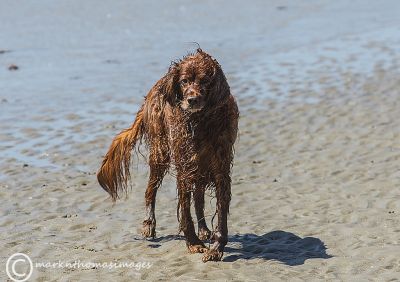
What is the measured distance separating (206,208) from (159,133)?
6.29 feet

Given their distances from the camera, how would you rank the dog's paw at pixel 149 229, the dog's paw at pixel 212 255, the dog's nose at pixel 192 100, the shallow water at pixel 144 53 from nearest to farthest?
the dog's nose at pixel 192 100, the dog's paw at pixel 212 255, the dog's paw at pixel 149 229, the shallow water at pixel 144 53

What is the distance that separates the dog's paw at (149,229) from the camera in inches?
348

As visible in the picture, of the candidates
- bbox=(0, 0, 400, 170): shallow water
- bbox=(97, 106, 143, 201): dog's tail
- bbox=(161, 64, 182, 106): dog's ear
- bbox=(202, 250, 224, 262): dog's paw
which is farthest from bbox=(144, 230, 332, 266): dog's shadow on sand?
bbox=(0, 0, 400, 170): shallow water

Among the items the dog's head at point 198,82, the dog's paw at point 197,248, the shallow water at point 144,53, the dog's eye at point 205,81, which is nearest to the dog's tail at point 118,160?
the dog's paw at point 197,248

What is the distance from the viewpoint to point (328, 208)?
384 inches

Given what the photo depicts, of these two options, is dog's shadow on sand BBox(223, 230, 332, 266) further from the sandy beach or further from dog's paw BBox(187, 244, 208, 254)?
dog's paw BBox(187, 244, 208, 254)

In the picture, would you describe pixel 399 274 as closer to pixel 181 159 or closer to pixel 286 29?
pixel 181 159

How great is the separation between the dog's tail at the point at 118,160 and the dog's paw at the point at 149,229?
466 mm

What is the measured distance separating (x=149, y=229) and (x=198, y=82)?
2.18 metres

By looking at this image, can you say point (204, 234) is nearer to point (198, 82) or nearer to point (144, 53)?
point (198, 82)

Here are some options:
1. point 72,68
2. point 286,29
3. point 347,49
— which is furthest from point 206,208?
point 286,29

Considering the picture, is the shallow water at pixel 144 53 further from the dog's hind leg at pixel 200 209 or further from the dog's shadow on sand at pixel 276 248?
the dog's shadow on sand at pixel 276 248

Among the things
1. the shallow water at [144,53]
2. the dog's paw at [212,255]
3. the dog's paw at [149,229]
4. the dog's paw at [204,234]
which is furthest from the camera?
the shallow water at [144,53]

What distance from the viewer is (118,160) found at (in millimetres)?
9023
